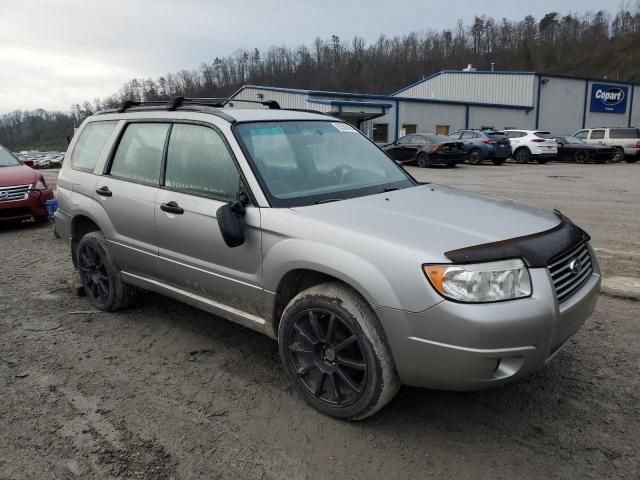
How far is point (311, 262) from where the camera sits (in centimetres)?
291

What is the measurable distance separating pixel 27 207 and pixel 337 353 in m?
7.88

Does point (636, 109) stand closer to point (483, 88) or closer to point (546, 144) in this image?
point (483, 88)

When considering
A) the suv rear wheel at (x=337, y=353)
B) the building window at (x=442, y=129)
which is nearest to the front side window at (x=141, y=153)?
the suv rear wheel at (x=337, y=353)

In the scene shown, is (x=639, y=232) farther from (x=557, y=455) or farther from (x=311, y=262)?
(x=311, y=262)

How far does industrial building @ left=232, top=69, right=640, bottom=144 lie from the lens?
30000 mm

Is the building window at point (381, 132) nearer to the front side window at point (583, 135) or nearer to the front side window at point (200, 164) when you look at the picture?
the front side window at point (583, 135)

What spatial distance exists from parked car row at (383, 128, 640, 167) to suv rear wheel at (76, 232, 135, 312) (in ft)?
55.9

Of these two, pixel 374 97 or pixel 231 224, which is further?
pixel 374 97

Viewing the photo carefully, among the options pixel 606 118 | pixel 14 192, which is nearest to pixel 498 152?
pixel 14 192

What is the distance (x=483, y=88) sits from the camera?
127 feet

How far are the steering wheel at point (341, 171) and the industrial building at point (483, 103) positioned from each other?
79.3 feet

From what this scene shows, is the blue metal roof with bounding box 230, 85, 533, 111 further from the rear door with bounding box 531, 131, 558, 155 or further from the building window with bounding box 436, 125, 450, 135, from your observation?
the rear door with bounding box 531, 131, 558, 155

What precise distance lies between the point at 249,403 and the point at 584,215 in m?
7.94

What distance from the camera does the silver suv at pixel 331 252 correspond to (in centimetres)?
252
